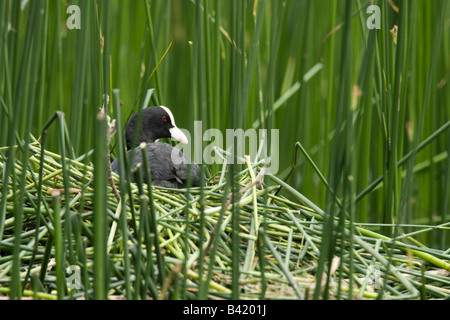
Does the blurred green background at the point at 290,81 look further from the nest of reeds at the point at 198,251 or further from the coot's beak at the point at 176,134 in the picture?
the nest of reeds at the point at 198,251

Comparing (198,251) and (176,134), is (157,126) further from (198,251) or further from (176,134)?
(198,251)

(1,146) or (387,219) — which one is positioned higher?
(1,146)

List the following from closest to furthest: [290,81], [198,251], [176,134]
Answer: [198,251]
[176,134]
[290,81]

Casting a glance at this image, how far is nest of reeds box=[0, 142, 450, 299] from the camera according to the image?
1125mm

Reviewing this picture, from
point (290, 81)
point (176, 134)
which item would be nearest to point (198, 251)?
point (176, 134)

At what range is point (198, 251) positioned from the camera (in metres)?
1.37

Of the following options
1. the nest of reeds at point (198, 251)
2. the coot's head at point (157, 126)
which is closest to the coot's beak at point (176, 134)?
the coot's head at point (157, 126)

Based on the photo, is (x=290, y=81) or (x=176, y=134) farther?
(x=290, y=81)

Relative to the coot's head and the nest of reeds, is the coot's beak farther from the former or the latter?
the nest of reeds

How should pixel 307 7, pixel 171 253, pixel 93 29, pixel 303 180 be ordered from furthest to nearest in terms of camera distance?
pixel 303 180 → pixel 307 7 → pixel 93 29 → pixel 171 253

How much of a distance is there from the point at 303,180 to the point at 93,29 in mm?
1478
